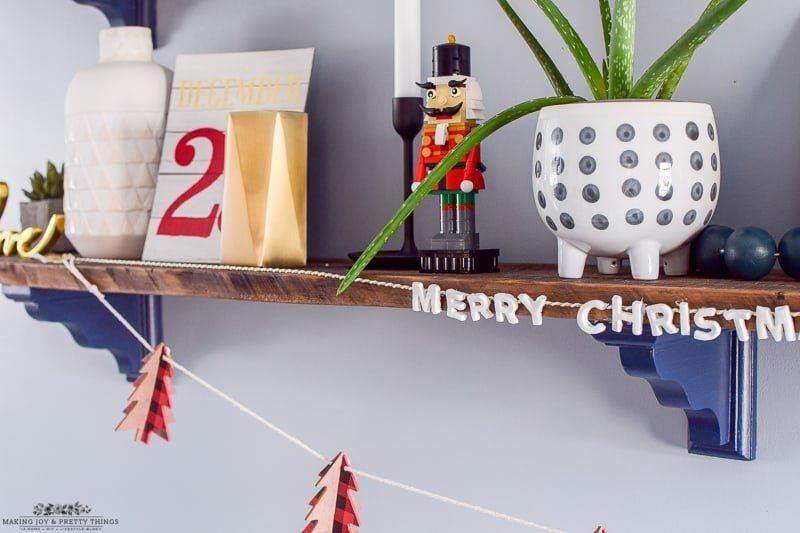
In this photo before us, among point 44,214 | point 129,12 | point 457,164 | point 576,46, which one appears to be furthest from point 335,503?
point 129,12

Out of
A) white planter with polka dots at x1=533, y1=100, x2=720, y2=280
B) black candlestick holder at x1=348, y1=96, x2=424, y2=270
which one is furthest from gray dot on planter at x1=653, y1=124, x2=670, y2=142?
black candlestick holder at x1=348, y1=96, x2=424, y2=270

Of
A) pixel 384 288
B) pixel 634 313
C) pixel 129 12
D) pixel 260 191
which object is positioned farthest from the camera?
pixel 129 12

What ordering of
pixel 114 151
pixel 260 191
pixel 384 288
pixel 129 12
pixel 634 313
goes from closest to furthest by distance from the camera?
pixel 634 313
pixel 384 288
pixel 260 191
pixel 114 151
pixel 129 12

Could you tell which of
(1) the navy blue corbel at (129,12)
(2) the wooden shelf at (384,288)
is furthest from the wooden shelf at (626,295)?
(1) the navy blue corbel at (129,12)

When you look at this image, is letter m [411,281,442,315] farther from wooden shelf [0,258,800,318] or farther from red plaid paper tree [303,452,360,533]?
red plaid paper tree [303,452,360,533]

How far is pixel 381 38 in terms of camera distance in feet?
2.73

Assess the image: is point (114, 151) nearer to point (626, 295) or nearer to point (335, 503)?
point (335, 503)

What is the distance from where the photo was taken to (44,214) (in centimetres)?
94

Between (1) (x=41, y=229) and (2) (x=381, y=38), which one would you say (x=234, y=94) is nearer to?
(2) (x=381, y=38)

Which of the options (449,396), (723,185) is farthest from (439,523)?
(723,185)

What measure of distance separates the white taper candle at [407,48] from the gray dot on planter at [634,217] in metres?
0.24

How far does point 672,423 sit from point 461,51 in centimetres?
33

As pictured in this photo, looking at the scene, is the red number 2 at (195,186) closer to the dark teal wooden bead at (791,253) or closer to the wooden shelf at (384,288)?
the wooden shelf at (384,288)

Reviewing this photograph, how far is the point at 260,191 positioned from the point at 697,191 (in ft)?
1.16
